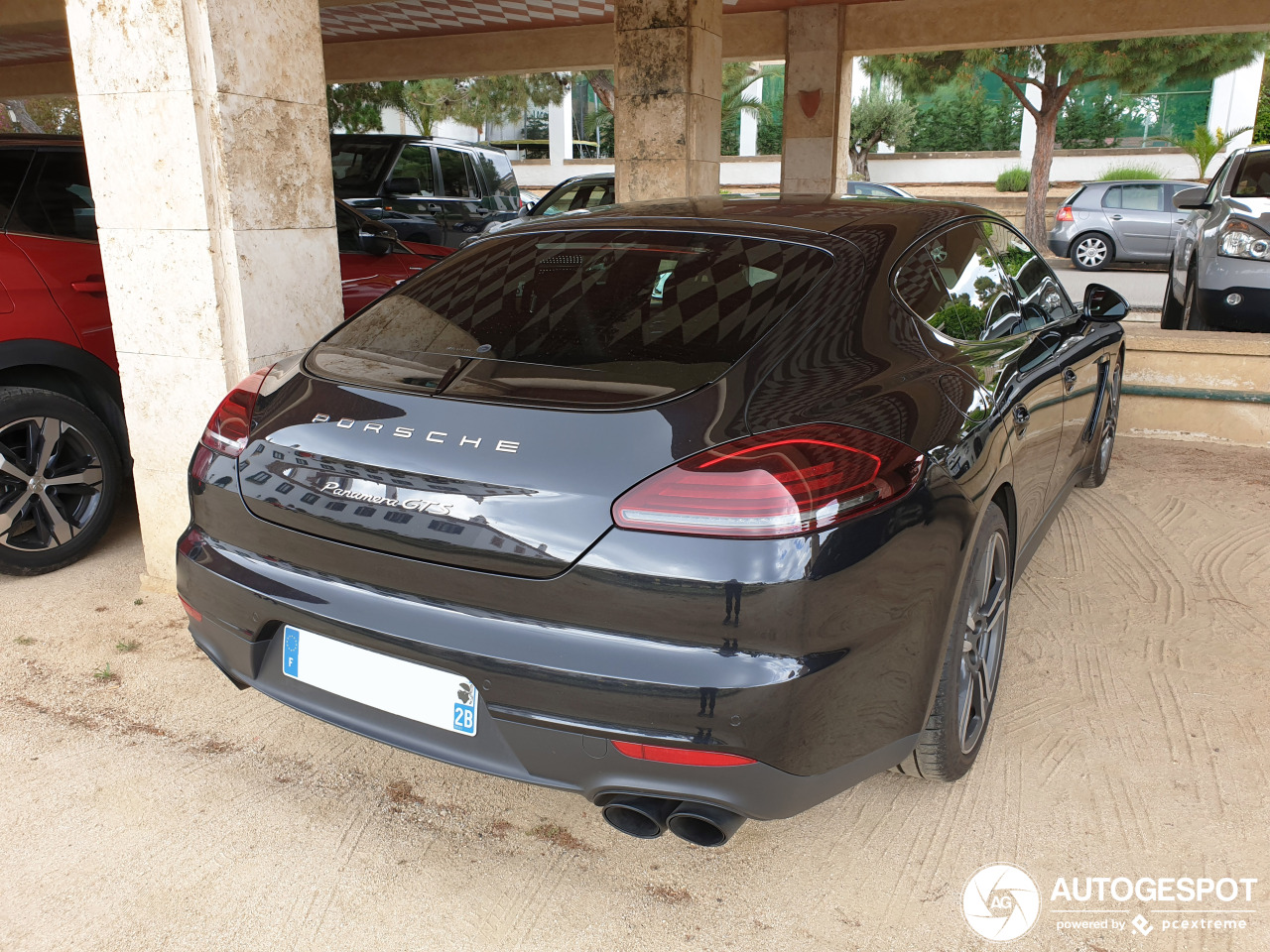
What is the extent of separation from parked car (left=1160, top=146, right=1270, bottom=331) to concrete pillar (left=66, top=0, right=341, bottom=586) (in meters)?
5.69

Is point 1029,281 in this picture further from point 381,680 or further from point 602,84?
point 602,84

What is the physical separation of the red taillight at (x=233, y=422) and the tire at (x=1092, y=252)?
17.6m

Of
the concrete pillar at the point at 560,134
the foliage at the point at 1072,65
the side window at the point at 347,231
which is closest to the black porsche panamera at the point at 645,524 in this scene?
the side window at the point at 347,231

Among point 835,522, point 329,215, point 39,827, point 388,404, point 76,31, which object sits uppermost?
point 76,31

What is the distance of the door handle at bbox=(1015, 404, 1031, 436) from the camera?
266 centimetres

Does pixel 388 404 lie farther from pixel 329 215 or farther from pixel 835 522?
pixel 329 215

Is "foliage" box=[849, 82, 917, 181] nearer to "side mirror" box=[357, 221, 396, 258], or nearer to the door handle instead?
"side mirror" box=[357, 221, 396, 258]

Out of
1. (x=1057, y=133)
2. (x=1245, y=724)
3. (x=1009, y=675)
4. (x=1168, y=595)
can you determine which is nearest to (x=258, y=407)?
(x=1009, y=675)

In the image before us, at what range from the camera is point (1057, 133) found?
31938 millimetres

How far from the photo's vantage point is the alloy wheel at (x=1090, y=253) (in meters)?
17.2

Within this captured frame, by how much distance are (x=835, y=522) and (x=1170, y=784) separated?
56.3 inches

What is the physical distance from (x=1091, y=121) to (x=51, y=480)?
33970 millimetres

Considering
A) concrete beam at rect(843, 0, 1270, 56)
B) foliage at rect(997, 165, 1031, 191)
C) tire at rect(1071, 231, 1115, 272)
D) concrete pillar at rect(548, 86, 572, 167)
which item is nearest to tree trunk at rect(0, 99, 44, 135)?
concrete beam at rect(843, 0, 1270, 56)

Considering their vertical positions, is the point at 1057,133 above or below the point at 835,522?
above
